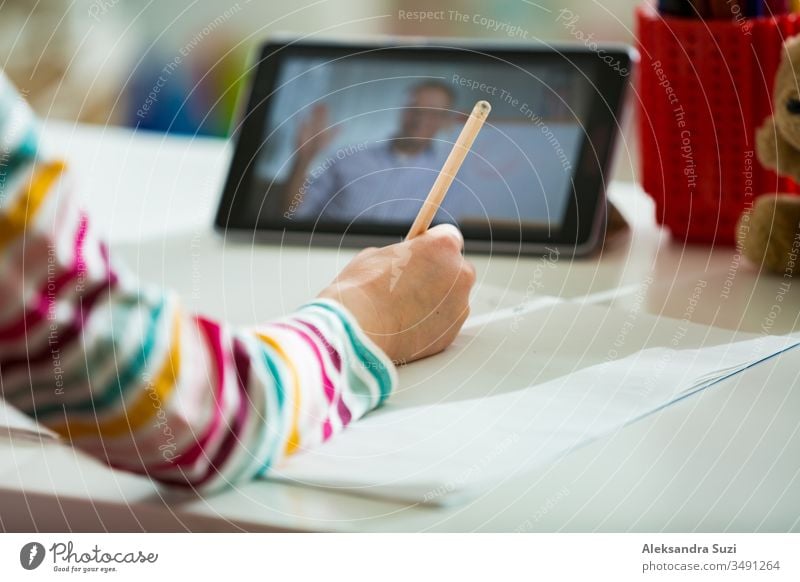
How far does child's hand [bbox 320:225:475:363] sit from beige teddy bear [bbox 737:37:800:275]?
20 centimetres

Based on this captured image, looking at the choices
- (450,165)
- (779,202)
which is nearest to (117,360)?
(450,165)

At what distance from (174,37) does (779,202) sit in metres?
1.50

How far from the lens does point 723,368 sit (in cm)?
49

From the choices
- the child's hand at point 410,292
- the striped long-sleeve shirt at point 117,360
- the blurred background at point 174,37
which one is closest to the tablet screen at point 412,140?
the child's hand at point 410,292

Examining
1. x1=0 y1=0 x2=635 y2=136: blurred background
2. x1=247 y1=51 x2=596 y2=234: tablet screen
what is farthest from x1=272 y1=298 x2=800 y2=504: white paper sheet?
x1=0 y1=0 x2=635 y2=136: blurred background

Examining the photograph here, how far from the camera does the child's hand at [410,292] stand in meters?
0.50

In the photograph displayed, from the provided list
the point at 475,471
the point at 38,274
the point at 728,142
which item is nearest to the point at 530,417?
the point at 475,471

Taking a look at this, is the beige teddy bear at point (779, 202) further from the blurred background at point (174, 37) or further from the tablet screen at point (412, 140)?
the blurred background at point (174, 37)

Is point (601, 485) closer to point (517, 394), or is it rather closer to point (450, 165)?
point (517, 394)

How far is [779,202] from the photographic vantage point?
646 millimetres

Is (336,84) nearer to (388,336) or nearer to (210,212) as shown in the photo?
(210,212)

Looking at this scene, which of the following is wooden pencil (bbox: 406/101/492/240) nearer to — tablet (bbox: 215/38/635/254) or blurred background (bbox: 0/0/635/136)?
tablet (bbox: 215/38/635/254)

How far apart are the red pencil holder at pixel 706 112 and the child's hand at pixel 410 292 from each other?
0.24 m

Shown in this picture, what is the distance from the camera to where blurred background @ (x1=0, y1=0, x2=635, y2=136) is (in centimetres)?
148
